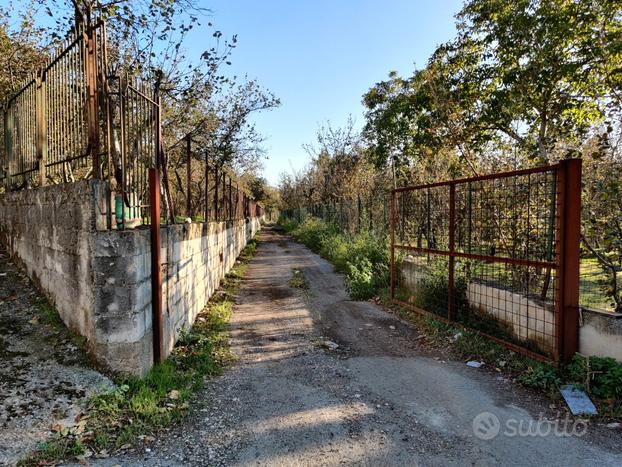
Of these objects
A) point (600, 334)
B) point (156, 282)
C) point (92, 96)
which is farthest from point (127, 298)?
A: point (600, 334)

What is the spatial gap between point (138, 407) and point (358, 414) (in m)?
1.76

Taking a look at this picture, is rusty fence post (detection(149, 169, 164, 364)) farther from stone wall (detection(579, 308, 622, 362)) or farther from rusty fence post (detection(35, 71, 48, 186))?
stone wall (detection(579, 308, 622, 362))

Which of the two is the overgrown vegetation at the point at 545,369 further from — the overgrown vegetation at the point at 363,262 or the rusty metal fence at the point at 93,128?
the rusty metal fence at the point at 93,128

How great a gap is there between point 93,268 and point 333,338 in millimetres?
3084

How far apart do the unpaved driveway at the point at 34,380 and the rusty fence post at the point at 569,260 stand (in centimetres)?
416

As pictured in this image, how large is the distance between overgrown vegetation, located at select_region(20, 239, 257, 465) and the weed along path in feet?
0.47

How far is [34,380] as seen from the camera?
10.6 feet

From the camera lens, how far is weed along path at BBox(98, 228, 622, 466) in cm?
264

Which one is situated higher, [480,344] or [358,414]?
[480,344]

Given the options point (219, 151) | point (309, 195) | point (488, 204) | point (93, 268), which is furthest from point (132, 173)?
point (309, 195)

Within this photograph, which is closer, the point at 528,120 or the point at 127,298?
the point at 127,298

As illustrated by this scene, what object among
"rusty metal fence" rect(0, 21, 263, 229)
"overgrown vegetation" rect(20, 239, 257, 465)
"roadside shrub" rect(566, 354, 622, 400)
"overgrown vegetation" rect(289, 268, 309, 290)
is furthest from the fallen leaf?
"overgrown vegetation" rect(289, 268, 309, 290)

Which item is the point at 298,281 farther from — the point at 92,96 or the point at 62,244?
the point at 92,96

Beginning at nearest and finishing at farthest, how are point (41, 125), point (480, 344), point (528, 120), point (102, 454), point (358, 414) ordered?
point (102, 454)
point (358, 414)
point (480, 344)
point (41, 125)
point (528, 120)
